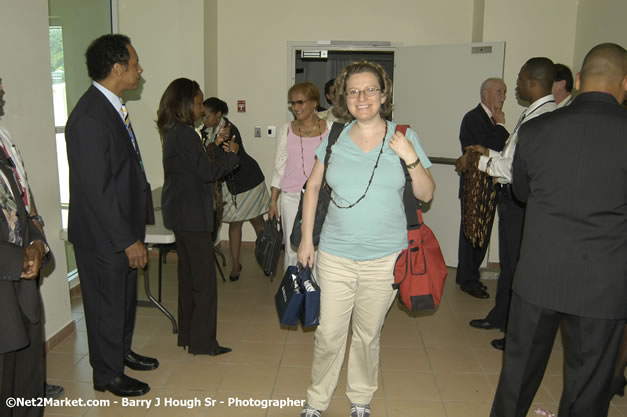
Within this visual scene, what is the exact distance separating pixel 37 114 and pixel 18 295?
1.63 metres

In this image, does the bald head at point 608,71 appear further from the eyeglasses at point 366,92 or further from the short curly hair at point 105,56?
the short curly hair at point 105,56

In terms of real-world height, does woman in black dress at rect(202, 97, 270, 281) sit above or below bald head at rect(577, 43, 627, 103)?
below

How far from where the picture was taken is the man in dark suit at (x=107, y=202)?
2.44 meters

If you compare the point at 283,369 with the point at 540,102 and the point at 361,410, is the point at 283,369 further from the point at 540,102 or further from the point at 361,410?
the point at 540,102

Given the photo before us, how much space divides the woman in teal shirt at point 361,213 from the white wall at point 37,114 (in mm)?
1859

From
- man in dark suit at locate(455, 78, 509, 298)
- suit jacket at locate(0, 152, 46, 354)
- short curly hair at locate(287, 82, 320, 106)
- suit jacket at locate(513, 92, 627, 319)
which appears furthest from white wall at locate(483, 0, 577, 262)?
suit jacket at locate(0, 152, 46, 354)

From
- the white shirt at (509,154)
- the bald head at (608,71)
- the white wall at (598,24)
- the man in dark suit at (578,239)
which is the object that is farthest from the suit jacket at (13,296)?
the white wall at (598,24)

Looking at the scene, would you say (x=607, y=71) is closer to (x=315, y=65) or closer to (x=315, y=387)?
(x=315, y=387)

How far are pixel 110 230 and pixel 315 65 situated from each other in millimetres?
4432

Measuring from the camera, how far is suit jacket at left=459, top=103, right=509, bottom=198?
14.0ft

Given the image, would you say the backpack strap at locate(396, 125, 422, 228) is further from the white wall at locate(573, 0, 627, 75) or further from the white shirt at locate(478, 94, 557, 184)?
the white wall at locate(573, 0, 627, 75)

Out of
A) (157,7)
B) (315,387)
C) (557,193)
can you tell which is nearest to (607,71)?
(557,193)

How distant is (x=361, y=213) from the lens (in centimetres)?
219

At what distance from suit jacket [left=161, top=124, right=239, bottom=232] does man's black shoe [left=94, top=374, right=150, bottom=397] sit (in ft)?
2.84
